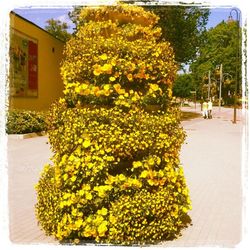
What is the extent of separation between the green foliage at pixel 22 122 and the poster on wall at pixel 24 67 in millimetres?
3369

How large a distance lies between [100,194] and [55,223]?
827 mm

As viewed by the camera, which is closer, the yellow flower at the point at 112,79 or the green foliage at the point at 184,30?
the yellow flower at the point at 112,79

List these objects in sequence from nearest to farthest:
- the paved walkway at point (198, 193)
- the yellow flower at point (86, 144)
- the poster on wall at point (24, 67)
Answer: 1. the yellow flower at point (86, 144)
2. the paved walkway at point (198, 193)
3. the poster on wall at point (24, 67)

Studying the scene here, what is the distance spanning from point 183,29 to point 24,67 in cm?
1700

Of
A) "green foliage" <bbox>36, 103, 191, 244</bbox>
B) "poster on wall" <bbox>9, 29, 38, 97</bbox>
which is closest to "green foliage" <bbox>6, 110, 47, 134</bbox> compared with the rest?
"poster on wall" <bbox>9, 29, 38, 97</bbox>

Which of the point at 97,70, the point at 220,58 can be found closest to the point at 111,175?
the point at 97,70

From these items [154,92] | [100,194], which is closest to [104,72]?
[154,92]

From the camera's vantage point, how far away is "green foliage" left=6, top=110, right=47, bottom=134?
1885 centimetres

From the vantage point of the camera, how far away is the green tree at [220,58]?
93.7 meters

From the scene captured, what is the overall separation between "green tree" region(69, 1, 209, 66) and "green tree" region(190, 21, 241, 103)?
51.7 meters

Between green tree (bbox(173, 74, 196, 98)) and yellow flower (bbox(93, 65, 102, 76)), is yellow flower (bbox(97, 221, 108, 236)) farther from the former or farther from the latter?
green tree (bbox(173, 74, 196, 98))

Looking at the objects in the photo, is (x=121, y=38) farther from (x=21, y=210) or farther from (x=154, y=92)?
(x=21, y=210)

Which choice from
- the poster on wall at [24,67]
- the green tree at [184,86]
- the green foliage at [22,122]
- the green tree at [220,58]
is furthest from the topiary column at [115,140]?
the green tree at [220,58]

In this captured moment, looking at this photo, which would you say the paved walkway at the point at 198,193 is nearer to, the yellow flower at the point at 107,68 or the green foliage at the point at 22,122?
the green foliage at the point at 22,122
